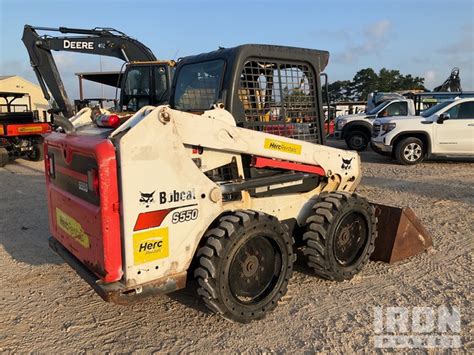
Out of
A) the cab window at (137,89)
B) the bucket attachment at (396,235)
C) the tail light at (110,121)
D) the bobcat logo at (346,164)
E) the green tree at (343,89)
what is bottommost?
the bucket attachment at (396,235)

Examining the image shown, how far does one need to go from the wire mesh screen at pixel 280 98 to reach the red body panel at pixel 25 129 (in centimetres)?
1172

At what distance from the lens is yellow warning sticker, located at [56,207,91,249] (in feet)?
10.8

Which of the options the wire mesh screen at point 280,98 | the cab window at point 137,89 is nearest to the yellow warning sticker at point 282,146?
the wire mesh screen at point 280,98

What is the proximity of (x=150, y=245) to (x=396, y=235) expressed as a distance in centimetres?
294

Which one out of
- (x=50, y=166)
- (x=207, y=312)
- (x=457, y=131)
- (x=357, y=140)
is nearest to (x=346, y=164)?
(x=207, y=312)

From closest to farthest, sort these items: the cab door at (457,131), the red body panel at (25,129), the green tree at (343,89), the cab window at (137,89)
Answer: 1. the cab window at (137,89)
2. the cab door at (457,131)
3. the red body panel at (25,129)
4. the green tree at (343,89)

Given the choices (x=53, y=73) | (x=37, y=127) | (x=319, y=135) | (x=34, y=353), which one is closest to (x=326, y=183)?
(x=319, y=135)

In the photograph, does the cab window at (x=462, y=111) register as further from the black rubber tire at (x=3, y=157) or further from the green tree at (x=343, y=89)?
the green tree at (x=343, y=89)

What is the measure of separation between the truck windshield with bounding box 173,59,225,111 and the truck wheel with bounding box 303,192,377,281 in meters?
1.53

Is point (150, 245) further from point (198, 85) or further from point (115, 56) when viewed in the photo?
point (115, 56)

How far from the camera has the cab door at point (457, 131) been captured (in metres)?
11.4

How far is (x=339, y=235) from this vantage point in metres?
4.25

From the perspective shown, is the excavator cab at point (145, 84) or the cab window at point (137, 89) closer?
the excavator cab at point (145, 84)

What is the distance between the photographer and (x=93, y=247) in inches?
123
